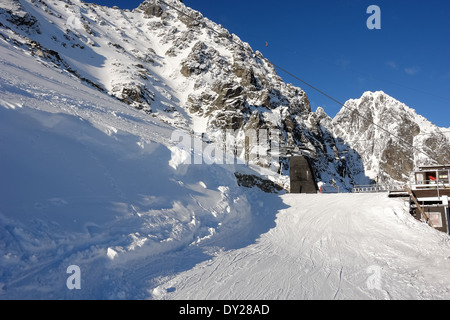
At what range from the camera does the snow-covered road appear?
6.64m

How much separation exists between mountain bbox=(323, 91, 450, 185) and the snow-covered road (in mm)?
114000

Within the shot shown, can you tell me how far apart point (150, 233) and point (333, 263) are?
20.9ft

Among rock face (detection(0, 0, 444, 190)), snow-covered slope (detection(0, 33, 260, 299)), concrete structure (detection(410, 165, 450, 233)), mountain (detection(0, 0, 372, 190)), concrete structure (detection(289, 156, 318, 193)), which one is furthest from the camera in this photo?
mountain (detection(0, 0, 372, 190))

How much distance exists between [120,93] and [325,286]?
2382 inches

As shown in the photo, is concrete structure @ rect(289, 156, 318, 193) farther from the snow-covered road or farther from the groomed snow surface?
the groomed snow surface

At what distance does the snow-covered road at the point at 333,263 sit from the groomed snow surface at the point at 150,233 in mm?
47

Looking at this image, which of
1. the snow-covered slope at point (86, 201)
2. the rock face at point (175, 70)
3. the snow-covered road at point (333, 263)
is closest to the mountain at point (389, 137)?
the rock face at point (175, 70)

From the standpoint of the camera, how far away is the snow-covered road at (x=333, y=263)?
6.64 metres

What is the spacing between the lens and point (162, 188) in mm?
10977

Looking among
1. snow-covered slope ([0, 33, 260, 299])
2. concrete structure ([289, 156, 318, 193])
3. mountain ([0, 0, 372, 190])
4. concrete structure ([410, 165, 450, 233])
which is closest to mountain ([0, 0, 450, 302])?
snow-covered slope ([0, 33, 260, 299])

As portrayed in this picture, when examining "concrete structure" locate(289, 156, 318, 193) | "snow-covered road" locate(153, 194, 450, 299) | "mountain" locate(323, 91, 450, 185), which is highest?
"mountain" locate(323, 91, 450, 185)

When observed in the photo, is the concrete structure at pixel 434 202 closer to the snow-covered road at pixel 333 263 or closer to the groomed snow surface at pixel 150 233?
the snow-covered road at pixel 333 263

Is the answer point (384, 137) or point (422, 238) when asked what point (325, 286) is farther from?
point (384, 137)
